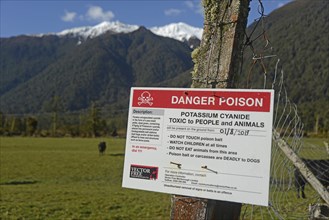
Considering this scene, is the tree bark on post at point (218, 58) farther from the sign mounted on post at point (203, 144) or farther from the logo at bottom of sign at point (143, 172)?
the logo at bottom of sign at point (143, 172)

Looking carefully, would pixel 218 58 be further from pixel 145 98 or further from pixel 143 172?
pixel 143 172

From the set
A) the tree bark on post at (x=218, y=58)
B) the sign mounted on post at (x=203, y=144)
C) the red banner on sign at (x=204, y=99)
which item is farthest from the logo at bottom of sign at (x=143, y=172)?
the red banner on sign at (x=204, y=99)

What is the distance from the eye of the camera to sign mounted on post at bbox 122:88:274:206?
257 cm

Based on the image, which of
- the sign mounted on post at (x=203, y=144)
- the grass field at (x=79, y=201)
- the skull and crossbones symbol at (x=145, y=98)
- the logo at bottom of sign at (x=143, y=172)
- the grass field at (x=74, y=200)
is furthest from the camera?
the grass field at (x=74, y=200)

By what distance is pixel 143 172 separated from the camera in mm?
2879

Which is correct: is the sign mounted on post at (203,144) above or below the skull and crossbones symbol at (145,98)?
below

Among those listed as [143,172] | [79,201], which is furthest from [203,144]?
[79,201]

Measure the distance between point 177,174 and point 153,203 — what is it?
9.01 m

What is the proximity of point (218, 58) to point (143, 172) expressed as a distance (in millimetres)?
887

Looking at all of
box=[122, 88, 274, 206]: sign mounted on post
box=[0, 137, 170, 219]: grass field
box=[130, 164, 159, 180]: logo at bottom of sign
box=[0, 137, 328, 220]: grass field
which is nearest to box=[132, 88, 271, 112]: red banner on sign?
box=[122, 88, 274, 206]: sign mounted on post

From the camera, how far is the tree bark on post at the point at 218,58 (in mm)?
2693

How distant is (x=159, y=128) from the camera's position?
9.36 ft

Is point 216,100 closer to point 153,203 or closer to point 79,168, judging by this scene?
point 153,203

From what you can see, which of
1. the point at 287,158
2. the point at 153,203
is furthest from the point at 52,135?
the point at 287,158
